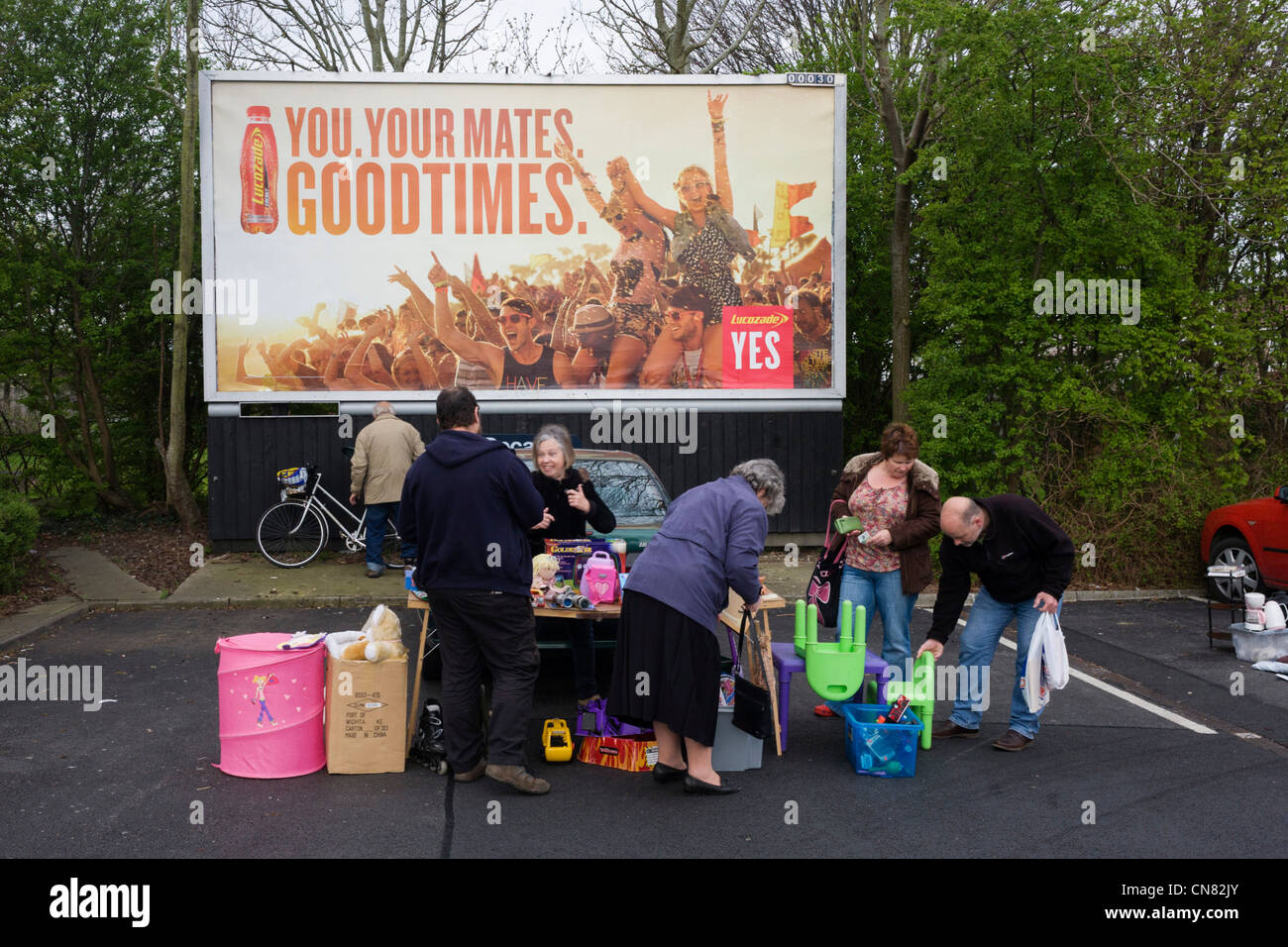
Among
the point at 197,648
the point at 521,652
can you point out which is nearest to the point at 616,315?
the point at 197,648

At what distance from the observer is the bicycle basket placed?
12.2 meters

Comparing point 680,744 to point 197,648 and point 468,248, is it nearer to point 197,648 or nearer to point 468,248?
point 197,648

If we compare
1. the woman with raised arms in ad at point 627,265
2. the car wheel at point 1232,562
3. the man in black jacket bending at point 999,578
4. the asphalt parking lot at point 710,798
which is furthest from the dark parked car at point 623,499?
the car wheel at point 1232,562

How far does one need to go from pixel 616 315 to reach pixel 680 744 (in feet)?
27.8

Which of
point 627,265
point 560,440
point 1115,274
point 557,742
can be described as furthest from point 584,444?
point 557,742

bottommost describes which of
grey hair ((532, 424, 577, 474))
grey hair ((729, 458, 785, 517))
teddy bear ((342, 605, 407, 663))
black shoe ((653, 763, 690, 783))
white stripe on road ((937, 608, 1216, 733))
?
white stripe on road ((937, 608, 1216, 733))

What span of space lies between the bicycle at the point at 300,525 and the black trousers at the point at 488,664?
6.89 metres

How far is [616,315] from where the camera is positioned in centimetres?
1333

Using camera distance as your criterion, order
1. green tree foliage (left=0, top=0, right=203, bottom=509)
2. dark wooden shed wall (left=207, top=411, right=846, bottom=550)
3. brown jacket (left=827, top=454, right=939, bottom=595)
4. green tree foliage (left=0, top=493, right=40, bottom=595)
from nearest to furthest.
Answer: brown jacket (left=827, top=454, right=939, bottom=595) < green tree foliage (left=0, top=493, right=40, bottom=595) < dark wooden shed wall (left=207, top=411, right=846, bottom=550) < green tree foliage (left=0, top=0, right=203, bottom=509)

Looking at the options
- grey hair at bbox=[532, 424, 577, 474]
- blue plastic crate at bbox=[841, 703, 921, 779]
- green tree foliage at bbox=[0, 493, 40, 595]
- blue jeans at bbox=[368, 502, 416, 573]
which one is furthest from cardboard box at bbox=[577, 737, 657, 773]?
green tree foliage at bbox=[0, 493, 40, 595]

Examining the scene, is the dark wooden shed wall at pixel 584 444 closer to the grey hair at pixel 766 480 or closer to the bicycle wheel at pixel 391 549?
the bicycle wheel at pixel 391 549

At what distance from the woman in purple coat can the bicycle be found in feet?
24.3

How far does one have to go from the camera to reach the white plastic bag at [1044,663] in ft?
19.4

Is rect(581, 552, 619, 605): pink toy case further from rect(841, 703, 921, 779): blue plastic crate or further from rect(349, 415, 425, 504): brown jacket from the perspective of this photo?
rect(349, 415, 425, 504): brown jacket
